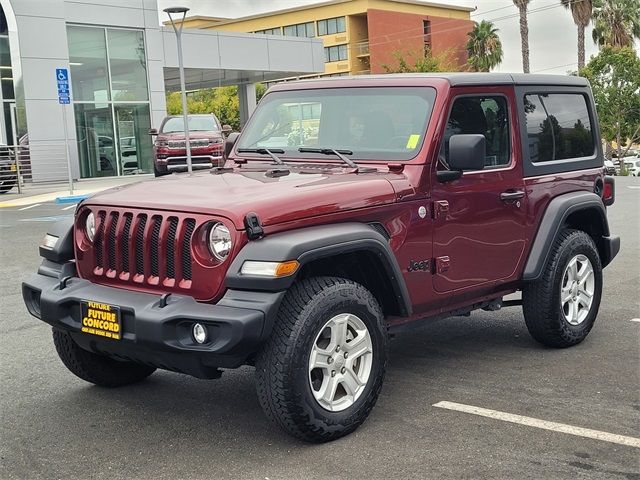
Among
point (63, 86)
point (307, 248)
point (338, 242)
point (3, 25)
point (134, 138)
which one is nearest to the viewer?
point (307, 248)

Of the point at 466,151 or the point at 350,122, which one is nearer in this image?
the point at 466,151

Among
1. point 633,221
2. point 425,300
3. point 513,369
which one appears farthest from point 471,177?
point 633,221

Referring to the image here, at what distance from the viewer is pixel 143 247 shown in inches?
172

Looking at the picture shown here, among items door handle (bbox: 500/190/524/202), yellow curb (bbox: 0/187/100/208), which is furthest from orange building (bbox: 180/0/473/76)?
door handle (bbox: 500/190/524/202)

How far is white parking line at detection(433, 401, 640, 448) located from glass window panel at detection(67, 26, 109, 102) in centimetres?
2583

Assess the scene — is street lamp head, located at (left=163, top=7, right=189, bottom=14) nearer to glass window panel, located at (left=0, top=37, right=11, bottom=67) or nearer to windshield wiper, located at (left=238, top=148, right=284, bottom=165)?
glass window panel, located at (left=0, top=37, right=11, bottom=67)

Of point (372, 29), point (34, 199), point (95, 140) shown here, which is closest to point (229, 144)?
point (34, 199)

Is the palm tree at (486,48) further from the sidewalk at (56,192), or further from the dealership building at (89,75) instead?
the sidewalk at (56,192)

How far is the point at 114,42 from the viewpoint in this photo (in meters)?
29.7

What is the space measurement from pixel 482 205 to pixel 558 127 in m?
1.21

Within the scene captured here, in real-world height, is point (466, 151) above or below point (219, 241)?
above

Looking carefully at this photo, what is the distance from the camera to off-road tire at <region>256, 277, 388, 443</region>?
4.07 metres

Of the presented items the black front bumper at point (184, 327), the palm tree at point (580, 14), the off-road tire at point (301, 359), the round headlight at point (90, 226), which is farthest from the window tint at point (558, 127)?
the palm tree at point (580, 14)

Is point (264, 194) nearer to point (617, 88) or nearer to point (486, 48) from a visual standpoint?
point (617, 88)
